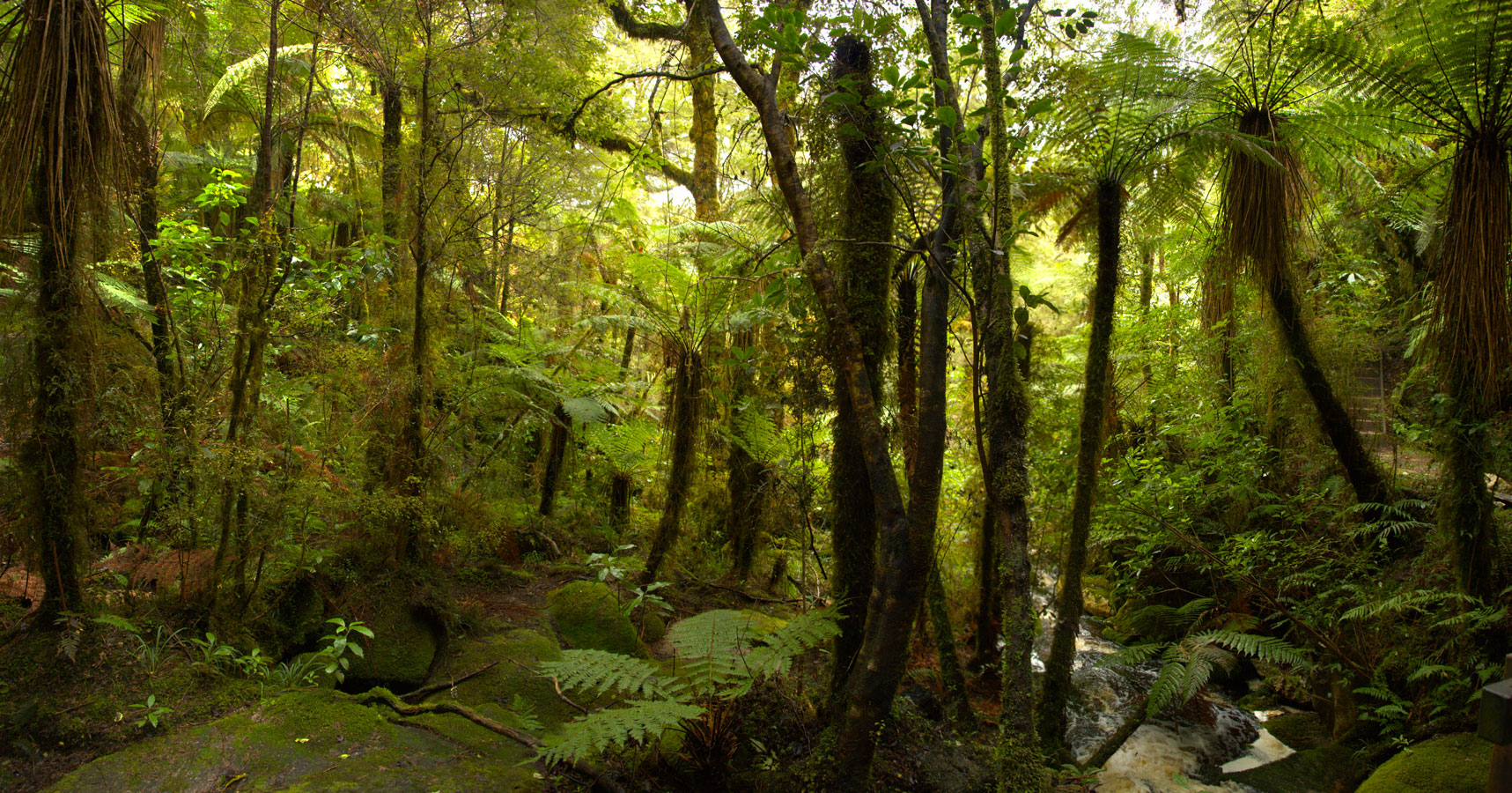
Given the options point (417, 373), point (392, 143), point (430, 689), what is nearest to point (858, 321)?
point (417, 373)

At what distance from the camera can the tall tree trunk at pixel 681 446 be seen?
19.4 feet

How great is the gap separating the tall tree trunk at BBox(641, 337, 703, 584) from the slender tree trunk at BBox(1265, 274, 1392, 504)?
15.7ft

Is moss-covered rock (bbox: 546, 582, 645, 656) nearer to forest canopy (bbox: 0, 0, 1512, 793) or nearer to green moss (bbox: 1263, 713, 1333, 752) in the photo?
forest canopy (bbox: 0, 0, 1512, 793)

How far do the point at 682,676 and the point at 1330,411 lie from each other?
590cm

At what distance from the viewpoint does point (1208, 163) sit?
17.9 ft

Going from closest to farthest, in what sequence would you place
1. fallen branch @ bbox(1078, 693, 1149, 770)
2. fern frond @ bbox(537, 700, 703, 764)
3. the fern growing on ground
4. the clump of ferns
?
1. fern frond @ bbox(537, 700, 703, 764)
2. the fern growing on ground
3. the clump of ferns
4. fallen branch @ bbox(1078, 693, 1149, 770)

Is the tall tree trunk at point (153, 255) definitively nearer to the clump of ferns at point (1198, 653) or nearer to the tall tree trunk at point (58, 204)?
the tall tree trunk at point (58, 204)

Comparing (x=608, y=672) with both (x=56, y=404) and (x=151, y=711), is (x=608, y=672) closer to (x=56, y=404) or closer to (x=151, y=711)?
(x=151, y=711)

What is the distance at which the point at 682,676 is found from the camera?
3.82 m

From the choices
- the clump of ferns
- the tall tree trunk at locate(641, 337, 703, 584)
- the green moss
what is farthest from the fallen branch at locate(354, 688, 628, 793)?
the green moss

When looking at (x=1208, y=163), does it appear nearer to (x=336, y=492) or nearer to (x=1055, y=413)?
(x=1055, y=413)

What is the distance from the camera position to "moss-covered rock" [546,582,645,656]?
5.18 meters

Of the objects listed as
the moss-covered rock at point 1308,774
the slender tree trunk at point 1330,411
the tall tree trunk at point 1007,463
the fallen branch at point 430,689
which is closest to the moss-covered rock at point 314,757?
the fallen branch at point 430,689

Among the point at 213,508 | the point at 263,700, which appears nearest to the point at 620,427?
the point at 213,508
